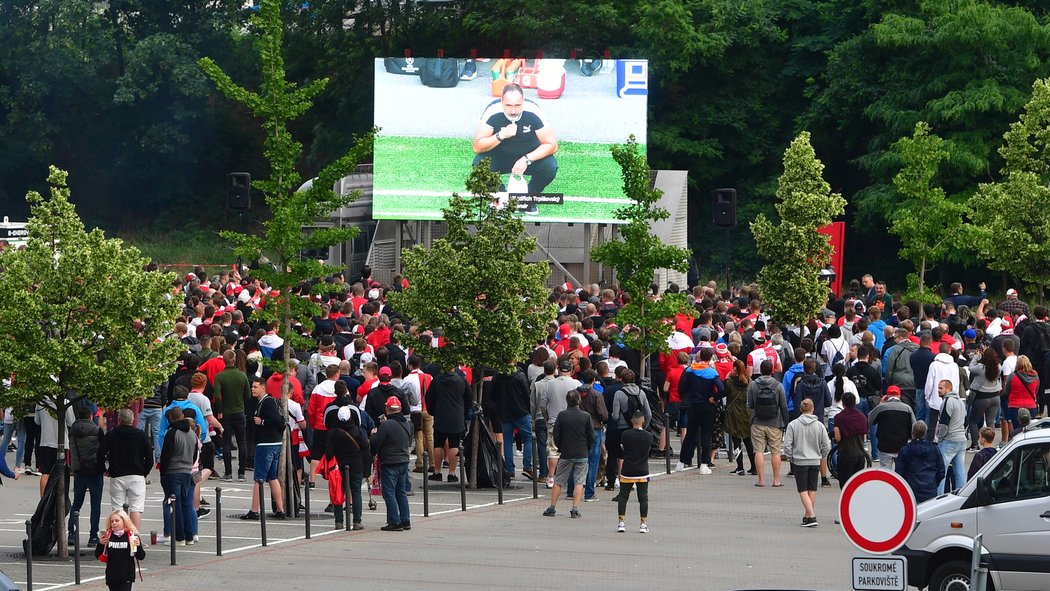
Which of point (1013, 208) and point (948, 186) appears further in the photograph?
point (948, 186)

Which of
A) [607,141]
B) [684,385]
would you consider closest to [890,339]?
[684,385]

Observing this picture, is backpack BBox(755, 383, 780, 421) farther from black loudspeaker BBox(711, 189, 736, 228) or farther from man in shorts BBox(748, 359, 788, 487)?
black loudspeaker BBox(711, 189, 736, 228)

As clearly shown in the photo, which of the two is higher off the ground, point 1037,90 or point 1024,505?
point 1037,90

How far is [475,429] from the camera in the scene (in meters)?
21.1

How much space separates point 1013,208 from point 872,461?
1130cm

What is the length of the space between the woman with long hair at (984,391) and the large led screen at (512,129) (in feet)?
55.5

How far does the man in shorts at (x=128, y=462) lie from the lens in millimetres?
16688

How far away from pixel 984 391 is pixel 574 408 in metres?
7.00

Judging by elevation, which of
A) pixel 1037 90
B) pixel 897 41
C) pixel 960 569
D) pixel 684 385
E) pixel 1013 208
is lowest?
pixel 960 569

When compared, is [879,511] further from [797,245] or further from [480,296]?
[797,245]

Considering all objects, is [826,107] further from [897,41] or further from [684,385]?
[684,385]

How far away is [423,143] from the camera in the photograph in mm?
39562

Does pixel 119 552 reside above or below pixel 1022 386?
below

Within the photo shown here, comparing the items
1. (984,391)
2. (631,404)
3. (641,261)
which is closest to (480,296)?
(631,404)
